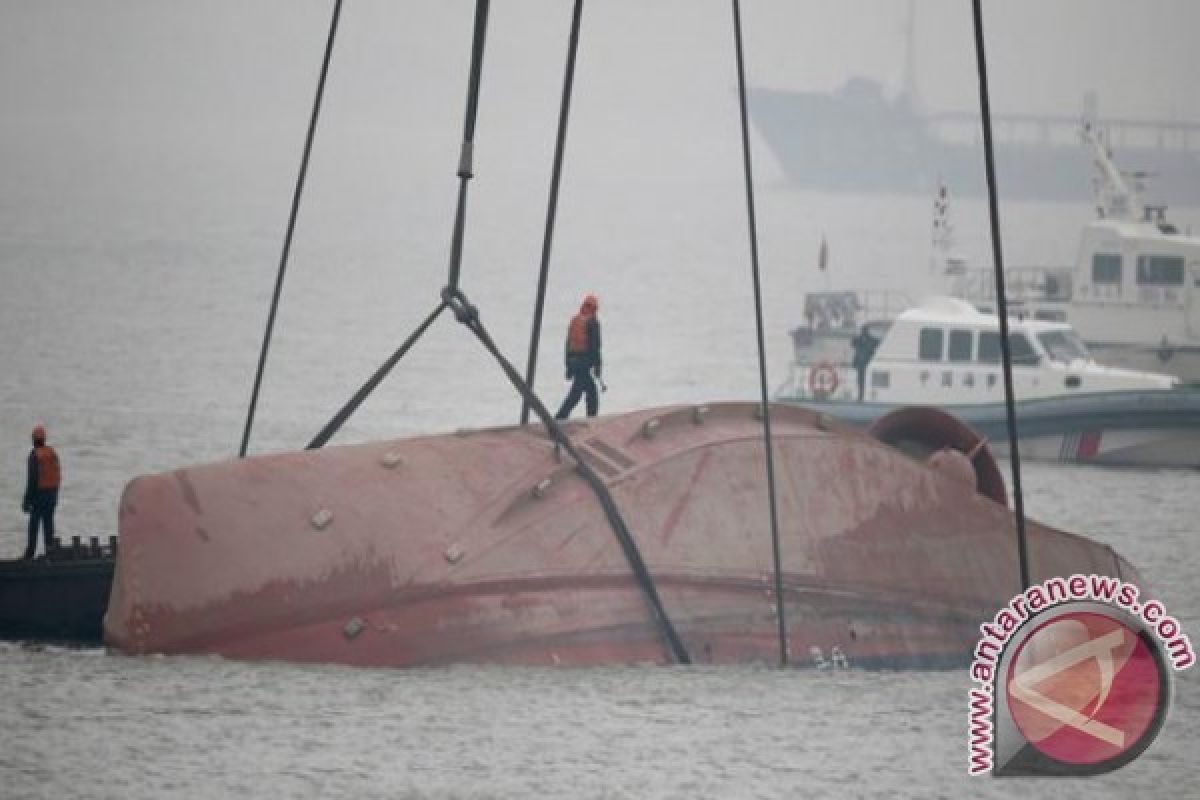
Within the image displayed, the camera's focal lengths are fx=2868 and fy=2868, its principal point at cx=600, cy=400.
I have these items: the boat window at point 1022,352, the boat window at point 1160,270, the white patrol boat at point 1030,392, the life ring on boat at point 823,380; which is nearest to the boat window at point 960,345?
the white patrol boat at point 1030,392

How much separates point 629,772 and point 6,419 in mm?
27490

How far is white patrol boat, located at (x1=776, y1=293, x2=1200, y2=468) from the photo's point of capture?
126 ft

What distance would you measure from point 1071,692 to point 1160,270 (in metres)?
27.9

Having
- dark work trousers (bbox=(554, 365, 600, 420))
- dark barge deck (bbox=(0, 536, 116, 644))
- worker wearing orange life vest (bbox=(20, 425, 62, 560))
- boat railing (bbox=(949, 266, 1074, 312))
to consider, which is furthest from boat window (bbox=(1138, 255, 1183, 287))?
dark barge deck (bbox=(0, 536, 116, 644))

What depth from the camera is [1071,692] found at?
17.2 m

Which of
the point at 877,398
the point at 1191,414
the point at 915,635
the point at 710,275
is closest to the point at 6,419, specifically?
the point at 877,398

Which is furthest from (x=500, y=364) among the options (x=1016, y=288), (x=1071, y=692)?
(x=1016, y=288)

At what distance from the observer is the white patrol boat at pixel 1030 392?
3841 centimetres

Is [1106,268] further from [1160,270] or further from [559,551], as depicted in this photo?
[559,551]

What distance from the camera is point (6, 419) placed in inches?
1715

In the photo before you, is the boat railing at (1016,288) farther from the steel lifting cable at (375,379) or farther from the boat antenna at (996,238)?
the steel lifting cable at (375,379)

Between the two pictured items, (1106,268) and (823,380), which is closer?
(823,380)

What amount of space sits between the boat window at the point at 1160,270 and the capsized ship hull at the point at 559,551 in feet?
74.2

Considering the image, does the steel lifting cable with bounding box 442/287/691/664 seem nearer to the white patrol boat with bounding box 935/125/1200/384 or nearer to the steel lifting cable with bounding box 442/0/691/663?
the steel lifting cable with bounding box 442/0/691/663
